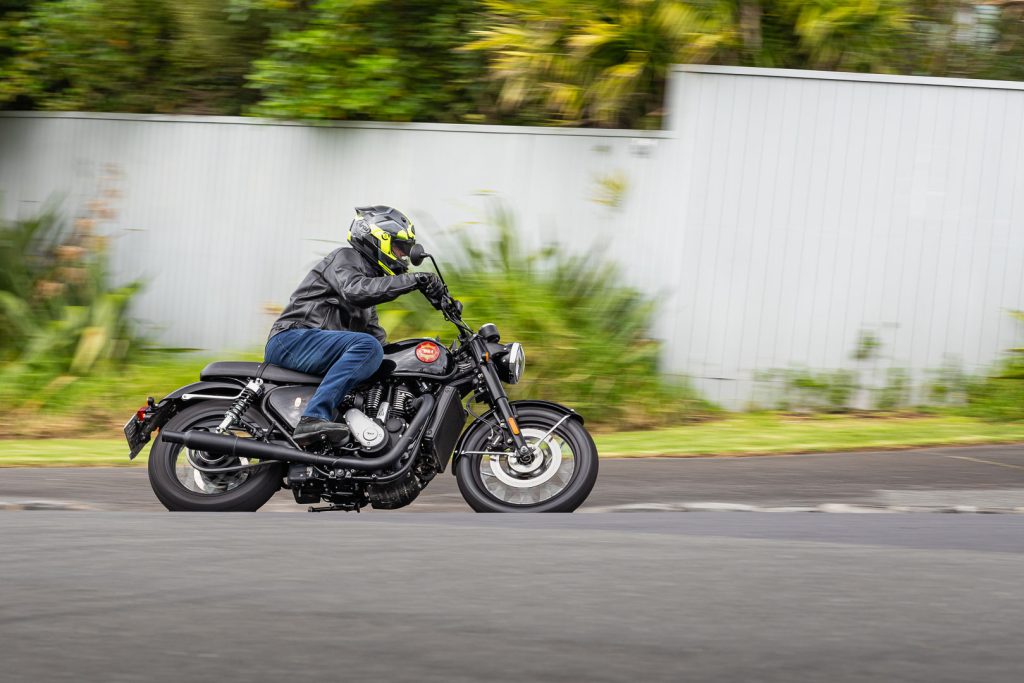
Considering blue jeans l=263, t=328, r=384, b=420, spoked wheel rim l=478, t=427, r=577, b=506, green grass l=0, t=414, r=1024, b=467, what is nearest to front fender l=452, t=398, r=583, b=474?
spoked wheel rim l=478, t=427, r=577, b=506

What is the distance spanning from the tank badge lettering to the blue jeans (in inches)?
8.2

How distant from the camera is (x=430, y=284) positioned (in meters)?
7.16

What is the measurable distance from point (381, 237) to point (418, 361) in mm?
728

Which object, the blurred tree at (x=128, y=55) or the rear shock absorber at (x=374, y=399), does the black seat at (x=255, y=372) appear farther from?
the blurred tree at (x=128, y=55)

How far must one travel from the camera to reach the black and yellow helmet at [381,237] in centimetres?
740

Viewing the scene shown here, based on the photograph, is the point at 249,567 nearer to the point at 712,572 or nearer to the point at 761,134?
the point at 712,572

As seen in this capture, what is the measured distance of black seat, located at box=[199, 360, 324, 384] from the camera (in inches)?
287

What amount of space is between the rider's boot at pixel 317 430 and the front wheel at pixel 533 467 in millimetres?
671

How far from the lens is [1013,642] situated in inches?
157

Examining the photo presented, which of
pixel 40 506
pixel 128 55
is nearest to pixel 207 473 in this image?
pixel 40 506

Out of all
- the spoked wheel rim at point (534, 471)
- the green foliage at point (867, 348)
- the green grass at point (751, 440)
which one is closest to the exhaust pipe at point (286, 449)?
the spoked wheel rim at point (534, 471)

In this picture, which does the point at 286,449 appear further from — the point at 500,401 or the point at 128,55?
the point at 128,55

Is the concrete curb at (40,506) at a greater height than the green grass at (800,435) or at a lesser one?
lesser

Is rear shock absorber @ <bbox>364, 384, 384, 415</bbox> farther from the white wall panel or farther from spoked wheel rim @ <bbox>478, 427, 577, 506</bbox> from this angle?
the white wall panel
